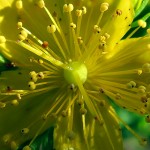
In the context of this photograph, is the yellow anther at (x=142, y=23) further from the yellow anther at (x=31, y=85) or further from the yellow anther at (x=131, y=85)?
the yellow anther at (x=31, y=85)

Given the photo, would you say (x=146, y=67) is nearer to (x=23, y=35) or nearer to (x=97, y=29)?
(x=97, y=29)

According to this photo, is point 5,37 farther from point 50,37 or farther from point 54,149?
point 54,149

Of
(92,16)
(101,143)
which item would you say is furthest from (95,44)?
(101,143)

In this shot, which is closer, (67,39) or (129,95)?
(129,95)

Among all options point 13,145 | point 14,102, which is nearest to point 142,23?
point 14,102

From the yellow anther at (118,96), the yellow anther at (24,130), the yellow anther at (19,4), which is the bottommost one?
the yellow anther at (24,130)

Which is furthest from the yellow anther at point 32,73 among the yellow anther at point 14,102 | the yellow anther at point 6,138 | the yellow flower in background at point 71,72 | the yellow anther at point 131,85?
the yellow anther at point 131,85

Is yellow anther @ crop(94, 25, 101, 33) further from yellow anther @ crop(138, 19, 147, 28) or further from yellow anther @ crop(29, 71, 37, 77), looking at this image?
yellow anther @ crop(29, 71, 37, 77)
